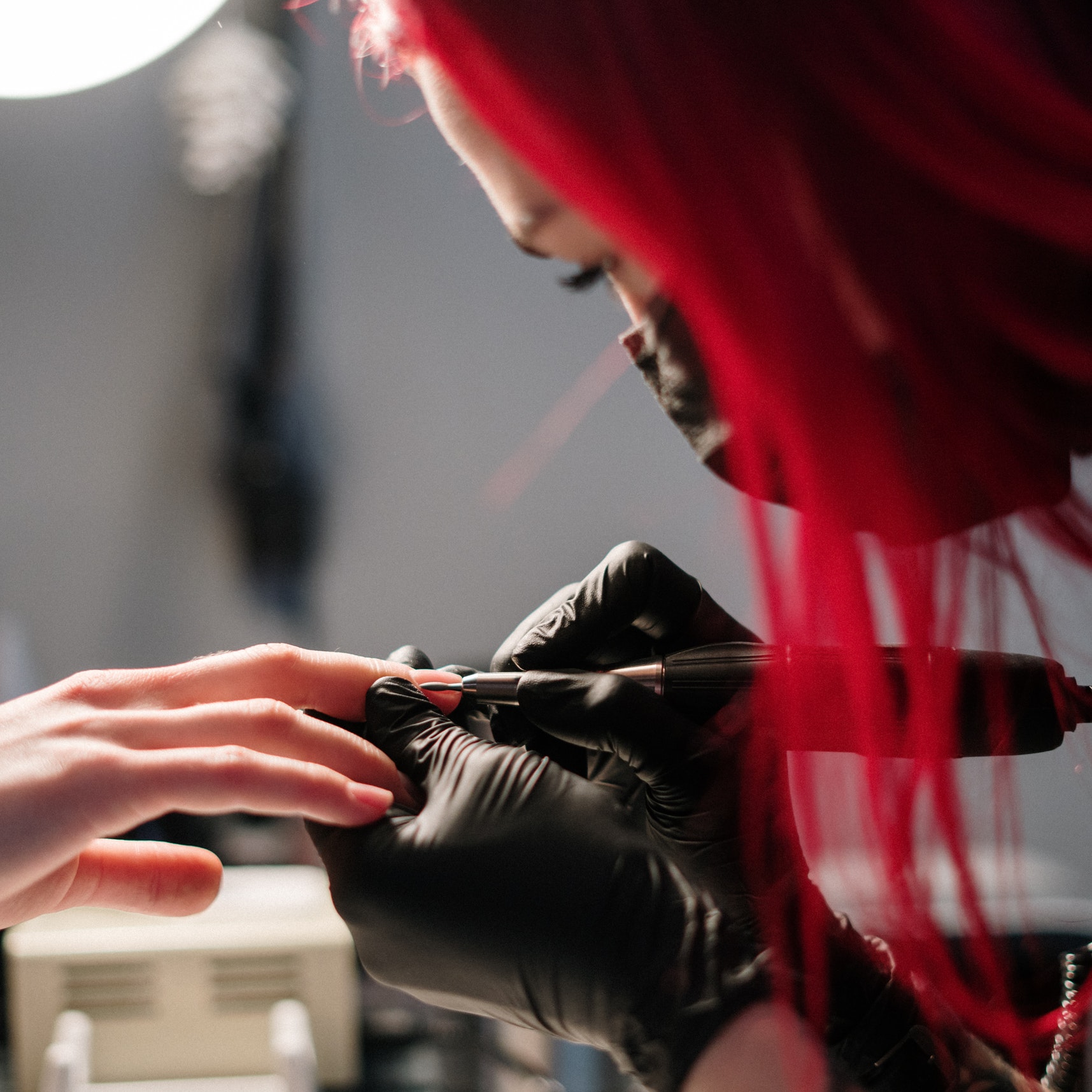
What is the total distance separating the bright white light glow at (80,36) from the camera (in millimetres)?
717

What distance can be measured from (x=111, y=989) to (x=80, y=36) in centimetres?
87

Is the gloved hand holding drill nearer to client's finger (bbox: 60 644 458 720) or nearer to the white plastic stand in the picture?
client's finger (bbox: 60 644 458 720)

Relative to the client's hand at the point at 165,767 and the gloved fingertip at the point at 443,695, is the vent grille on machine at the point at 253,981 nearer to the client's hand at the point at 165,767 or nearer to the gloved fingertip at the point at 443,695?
the client's hand at the point at 165,767

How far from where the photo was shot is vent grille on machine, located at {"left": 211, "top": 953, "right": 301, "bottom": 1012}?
2.83ft

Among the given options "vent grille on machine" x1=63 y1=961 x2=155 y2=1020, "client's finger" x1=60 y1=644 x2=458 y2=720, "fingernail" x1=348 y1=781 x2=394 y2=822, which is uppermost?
"client's finger" x1=60 y1=644 x2=458 y2=720

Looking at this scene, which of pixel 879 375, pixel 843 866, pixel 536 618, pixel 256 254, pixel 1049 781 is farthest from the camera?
pixel 256 254

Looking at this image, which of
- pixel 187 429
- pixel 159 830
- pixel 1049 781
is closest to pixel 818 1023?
pixel 1049 781

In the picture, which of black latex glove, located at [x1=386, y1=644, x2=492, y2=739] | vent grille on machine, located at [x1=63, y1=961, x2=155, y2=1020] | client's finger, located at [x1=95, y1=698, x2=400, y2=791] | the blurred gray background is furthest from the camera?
the blurred gray background

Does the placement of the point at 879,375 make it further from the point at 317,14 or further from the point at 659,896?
the point at 317,14

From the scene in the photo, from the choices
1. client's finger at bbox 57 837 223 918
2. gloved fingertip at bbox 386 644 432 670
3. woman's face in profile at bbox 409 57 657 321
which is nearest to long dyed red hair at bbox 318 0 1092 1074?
woman's face in profile at bbox 409 57 657 321

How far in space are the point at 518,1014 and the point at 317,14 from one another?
1.13 m

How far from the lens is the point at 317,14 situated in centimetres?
108

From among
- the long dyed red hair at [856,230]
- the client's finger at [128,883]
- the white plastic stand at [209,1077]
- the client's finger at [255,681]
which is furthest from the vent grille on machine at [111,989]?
the long dyed red hair at [856,230]

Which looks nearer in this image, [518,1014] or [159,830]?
[518,1014]
